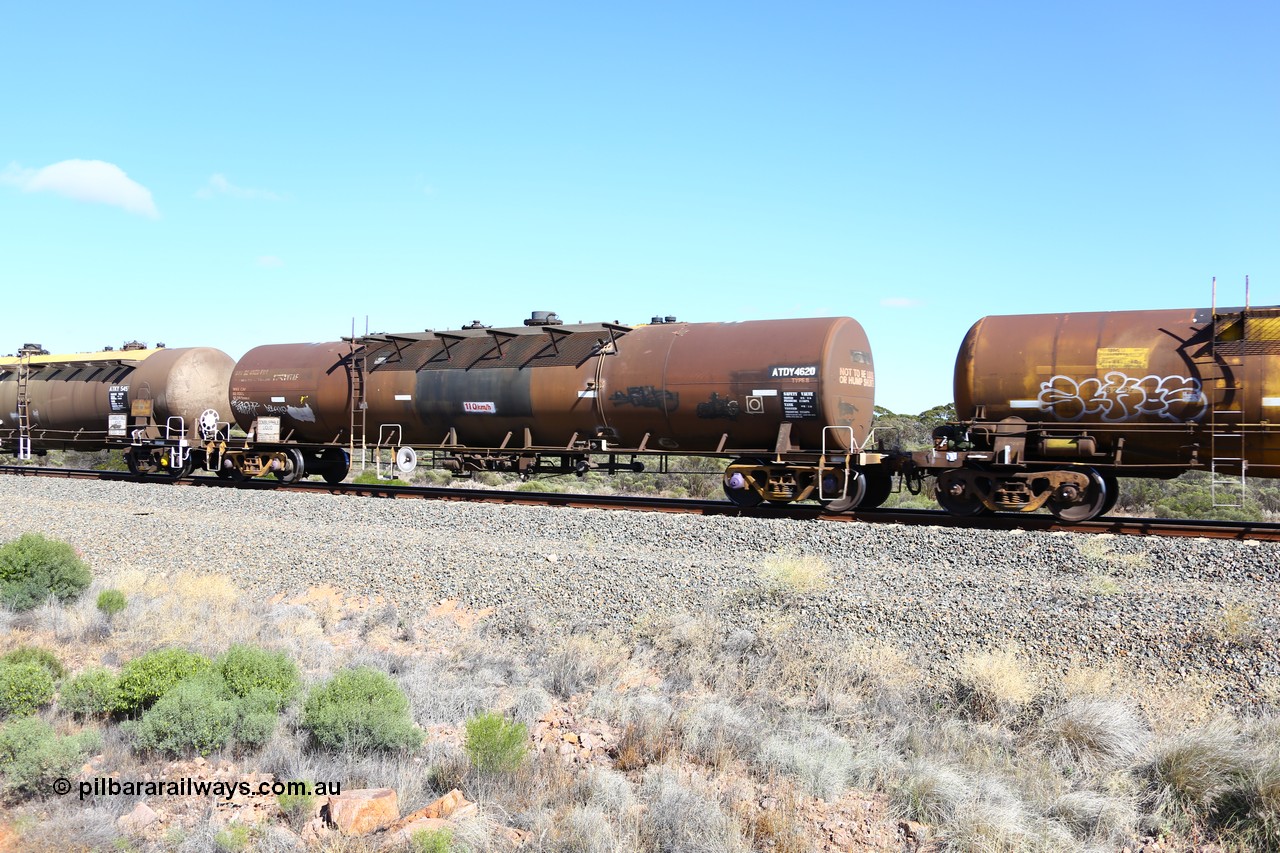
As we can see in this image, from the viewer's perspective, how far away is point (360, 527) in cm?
1563

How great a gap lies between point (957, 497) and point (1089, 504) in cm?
193

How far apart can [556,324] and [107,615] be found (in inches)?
413

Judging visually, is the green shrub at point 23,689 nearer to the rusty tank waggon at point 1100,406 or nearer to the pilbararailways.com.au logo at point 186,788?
the pilbararailways.com.au logo at point 186,788

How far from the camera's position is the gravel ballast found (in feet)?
29.2

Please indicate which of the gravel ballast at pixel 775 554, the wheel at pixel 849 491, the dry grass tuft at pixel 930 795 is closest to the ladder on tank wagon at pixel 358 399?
the gravel ballast at pixel 775 554

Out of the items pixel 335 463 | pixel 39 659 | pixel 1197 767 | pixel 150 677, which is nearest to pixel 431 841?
pixel 150 677

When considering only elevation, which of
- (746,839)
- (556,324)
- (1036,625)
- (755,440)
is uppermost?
(556,324)

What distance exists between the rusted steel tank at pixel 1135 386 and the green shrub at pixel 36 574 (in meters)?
13.1

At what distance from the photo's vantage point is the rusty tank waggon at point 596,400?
16.1 metres

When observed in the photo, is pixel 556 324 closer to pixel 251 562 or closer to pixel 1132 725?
pixel 251 562

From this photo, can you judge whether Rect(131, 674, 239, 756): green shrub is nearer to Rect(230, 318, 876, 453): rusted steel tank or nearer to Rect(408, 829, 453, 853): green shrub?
Rect(408, 829, 453, 853): green shrub

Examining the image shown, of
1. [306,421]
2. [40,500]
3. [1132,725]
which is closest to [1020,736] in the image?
[1132,725]

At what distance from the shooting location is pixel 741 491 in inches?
661

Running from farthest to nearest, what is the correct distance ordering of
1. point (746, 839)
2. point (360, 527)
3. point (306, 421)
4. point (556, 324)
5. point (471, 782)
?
point (306, 421)
point (556, 324)
point (360, 527)
point (471, 782)
point (746, 839)
